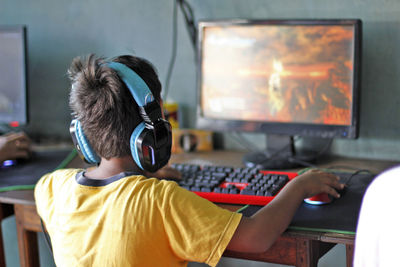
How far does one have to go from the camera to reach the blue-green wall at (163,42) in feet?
5.52

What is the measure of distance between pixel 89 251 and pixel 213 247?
0.28m

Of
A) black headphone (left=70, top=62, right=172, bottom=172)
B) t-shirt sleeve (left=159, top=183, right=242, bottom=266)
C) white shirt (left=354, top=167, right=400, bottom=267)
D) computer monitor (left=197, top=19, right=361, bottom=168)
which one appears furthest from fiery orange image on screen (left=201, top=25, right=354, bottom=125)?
white shirt (left=354, top=167, right=400, bottom=267)

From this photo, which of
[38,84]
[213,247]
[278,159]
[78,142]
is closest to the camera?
[213,247]

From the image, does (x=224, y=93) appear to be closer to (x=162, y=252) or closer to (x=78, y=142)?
(x=78, y=142)

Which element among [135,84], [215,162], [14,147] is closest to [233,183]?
[215,162]

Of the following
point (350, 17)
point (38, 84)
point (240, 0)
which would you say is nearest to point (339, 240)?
point (350, 17)

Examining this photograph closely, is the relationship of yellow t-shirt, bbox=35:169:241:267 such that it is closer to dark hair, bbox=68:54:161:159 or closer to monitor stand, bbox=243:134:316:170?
dark hair, bbox=68:54:161:159

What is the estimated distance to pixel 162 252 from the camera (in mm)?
1056

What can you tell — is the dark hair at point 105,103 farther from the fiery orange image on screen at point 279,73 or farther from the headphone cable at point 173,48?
the headphone cable at point 173,48

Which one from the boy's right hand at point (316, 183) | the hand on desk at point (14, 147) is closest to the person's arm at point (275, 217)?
the boy's right hand at point (316, 183)

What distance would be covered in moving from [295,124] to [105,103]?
77 cm

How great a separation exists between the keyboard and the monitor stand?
0.19 m

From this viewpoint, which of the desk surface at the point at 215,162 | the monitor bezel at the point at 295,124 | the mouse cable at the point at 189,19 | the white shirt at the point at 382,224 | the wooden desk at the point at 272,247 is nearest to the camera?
the white shirt at the point at 382,224

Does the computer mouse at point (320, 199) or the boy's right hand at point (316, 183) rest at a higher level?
the boy's right hand at point (316, 183)
